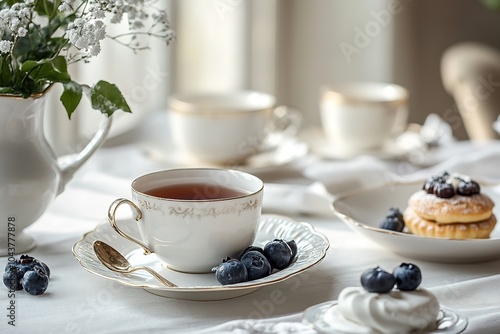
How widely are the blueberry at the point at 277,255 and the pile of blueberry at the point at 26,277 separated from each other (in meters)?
0.30

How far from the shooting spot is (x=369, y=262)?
113cm

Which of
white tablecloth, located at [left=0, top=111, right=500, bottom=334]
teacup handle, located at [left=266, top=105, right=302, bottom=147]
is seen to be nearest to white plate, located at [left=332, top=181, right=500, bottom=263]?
white tablecloth, located at [left=0, top=111, right=500, bottom=334]

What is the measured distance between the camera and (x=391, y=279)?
839mm

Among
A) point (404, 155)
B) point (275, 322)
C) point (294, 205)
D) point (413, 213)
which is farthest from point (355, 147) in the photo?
point (275, 322)

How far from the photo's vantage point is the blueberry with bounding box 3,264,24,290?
99 cm

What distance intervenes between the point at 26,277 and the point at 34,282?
1 centimetres

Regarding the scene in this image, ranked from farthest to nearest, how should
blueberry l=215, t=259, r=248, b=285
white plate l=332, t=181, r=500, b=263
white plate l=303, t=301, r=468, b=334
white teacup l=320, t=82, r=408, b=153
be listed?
white teacup l=320, t=82, r=408, b=153 < white plate l=332, t=181, r=500, b=263 < blueberry l=215, t=259, r=248, b=285 < white plate l=303, t=301, r=468, b=334

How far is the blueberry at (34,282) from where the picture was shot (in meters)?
0.98

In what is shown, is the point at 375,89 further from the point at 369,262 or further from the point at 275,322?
the point at 275,322

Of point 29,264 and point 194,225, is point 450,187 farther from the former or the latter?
point 29,264

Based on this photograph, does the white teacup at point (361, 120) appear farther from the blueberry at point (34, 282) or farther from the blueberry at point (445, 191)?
the blueberry at point (34, 282)

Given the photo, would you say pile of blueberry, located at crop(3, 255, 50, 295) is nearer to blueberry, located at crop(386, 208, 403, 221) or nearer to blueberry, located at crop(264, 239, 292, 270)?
blueberry, located at crop(264, 239, 292, 270)

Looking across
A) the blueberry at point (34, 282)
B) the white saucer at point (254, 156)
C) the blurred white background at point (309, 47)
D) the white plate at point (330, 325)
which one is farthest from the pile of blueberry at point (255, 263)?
the blurred white background at point (309, 47)

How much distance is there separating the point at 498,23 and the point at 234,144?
2.58 metres
